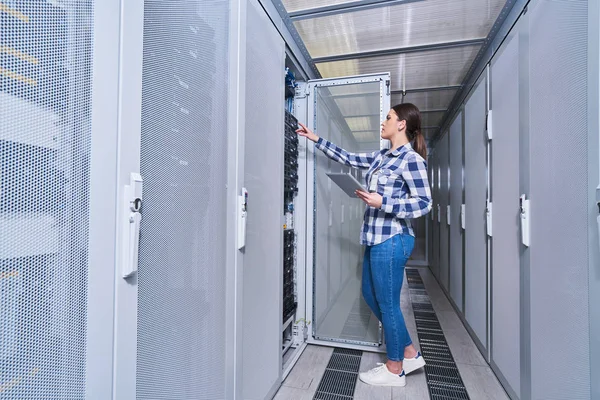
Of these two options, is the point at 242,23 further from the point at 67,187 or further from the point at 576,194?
the point at 576,194

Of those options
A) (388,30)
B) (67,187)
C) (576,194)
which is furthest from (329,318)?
(67,187)

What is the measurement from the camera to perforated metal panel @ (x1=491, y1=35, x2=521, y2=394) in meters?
1.65

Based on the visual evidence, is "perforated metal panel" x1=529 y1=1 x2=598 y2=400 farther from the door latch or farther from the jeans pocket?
the door latch

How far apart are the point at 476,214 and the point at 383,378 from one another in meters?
1.37

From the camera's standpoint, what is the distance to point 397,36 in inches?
79.0

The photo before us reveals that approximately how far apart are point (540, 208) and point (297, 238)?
56.2 inches

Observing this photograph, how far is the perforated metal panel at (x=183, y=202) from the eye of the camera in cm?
78

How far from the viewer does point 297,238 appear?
2312mm

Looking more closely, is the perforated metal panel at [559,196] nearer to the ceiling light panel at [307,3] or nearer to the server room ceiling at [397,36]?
the server room ceiling at [397,36]

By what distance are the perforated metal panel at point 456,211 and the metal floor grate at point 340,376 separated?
134 cm

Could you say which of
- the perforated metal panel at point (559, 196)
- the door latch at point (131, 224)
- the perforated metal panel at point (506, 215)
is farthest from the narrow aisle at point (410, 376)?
the door latch at point (131, 224)

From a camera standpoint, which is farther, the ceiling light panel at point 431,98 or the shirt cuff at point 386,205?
the ceiling light panel at point 431,98

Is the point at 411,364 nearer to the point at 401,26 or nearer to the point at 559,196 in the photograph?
the point at 559,196

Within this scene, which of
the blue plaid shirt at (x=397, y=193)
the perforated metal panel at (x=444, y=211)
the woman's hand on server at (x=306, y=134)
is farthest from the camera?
the perforated metal panel at (x=444, y=211)
